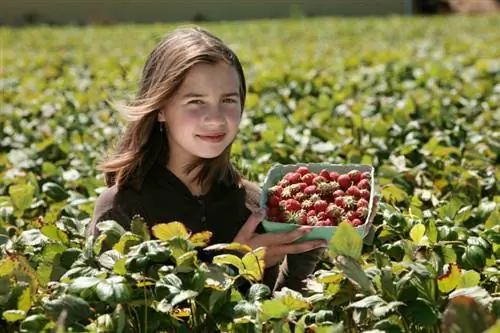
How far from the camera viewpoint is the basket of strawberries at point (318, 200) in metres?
2.62

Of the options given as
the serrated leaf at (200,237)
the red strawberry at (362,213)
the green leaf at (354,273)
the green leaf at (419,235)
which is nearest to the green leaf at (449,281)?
the green leaf at (354,273)

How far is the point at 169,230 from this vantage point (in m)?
2.13

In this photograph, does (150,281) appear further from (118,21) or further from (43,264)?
(118,21)

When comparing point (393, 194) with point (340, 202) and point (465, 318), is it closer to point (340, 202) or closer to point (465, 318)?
point (340, 202)

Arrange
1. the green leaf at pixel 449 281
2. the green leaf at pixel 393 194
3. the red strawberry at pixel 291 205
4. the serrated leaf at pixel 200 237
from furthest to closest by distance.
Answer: the green leaf at pixel 393 194 < the red strawberry at pixel 291 205 < the serrated leaf at pixel 200 237 < the green leaf at pixel 449 281

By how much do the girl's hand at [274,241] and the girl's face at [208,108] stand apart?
0.27 meters

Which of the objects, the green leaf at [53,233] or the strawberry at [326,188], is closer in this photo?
the green leaf at [53,233]

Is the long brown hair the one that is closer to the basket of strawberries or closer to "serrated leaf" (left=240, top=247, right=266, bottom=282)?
the basket of strawberries

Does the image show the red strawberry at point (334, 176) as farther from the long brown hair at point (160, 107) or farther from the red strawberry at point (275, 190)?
the long brown hair at point (160, 107)

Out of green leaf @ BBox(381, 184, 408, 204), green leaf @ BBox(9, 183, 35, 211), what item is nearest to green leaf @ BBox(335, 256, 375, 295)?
green leaf @ BBox(381, 184, 408, 204)

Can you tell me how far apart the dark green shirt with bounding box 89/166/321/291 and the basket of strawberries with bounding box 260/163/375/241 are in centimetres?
19

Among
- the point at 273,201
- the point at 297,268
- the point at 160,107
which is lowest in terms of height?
the point at 297,268

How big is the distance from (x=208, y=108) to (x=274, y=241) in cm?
46

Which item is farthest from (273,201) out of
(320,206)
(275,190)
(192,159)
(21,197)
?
(21,197)
